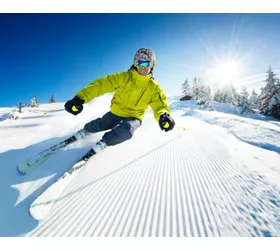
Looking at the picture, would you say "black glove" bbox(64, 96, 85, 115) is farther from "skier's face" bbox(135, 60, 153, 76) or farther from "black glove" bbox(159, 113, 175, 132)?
"black glove" bbox(159, 113, 175, 132)

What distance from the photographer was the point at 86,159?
2.87 m

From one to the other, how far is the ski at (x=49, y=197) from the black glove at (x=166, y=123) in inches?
66.1

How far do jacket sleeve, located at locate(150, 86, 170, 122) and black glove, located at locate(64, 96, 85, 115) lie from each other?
1.53m

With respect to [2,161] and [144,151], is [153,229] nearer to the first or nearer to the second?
[144,151]

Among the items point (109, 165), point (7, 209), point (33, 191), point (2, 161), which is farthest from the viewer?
point (109, 165)

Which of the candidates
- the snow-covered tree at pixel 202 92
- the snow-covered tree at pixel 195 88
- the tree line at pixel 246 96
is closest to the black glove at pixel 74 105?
the tree line at pixel 246 96

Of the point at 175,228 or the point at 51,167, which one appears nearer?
the point at 175,228

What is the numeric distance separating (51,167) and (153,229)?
1.84m

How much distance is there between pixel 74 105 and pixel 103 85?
0.83 meters

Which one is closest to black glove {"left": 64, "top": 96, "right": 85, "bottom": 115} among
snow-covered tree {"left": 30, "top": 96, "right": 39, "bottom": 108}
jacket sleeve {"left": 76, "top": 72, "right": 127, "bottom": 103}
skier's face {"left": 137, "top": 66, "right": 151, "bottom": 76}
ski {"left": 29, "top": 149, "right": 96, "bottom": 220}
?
jacket sleeve {"left": 76, "top": 72, "right": 127, "bottom": 103}

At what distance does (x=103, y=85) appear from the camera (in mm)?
3605

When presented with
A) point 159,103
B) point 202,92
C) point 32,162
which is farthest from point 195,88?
point 32,162

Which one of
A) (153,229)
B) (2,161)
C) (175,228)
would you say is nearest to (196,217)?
(175,228)

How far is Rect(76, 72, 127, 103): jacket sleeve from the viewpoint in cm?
339
